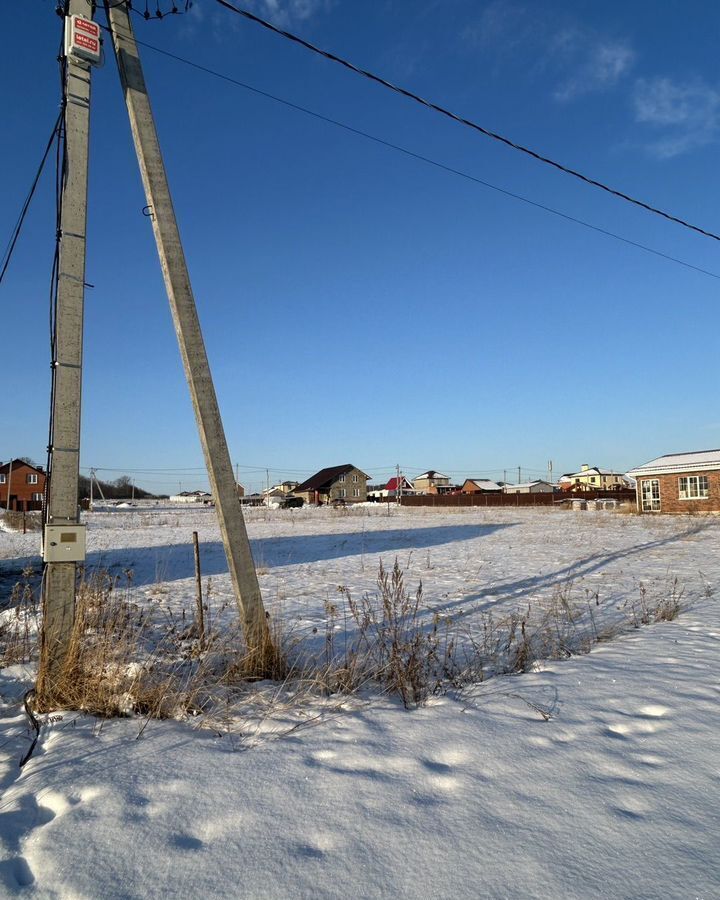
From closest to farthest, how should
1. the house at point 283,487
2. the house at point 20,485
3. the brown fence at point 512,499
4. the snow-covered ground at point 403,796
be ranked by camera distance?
1. the snow-covered ground at point 403,796
2. the brown fence at point 512,499
3. the house at point 20,485
4. the house at point 283,487

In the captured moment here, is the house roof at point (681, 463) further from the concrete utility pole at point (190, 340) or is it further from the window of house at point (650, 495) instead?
the concrete utility pole at point (190, 340)

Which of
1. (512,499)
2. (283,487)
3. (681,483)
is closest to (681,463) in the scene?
(681,483)

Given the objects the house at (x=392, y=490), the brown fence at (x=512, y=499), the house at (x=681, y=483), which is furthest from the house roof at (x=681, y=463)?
the house at (x=392, y=490)

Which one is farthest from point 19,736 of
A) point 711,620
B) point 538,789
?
point 711,620

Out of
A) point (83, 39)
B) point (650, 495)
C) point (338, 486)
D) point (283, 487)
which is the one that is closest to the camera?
point (83, 39)

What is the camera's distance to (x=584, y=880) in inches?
76.0

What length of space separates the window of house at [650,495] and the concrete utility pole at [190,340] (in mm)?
34296

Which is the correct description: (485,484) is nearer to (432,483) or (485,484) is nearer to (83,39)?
(432,483)

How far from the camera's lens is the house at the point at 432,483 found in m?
101

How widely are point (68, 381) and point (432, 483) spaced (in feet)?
326

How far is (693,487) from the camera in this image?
3152 cm

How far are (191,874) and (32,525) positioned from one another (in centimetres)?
3045

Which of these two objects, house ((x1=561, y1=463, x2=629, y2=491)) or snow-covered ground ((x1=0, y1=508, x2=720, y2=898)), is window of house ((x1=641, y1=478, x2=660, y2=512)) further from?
house ((x1=561, y1=463, x2=629, y2=491))

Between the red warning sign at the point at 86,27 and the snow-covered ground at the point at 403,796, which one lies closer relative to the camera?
the snow-covered ground at the point at 403,796
